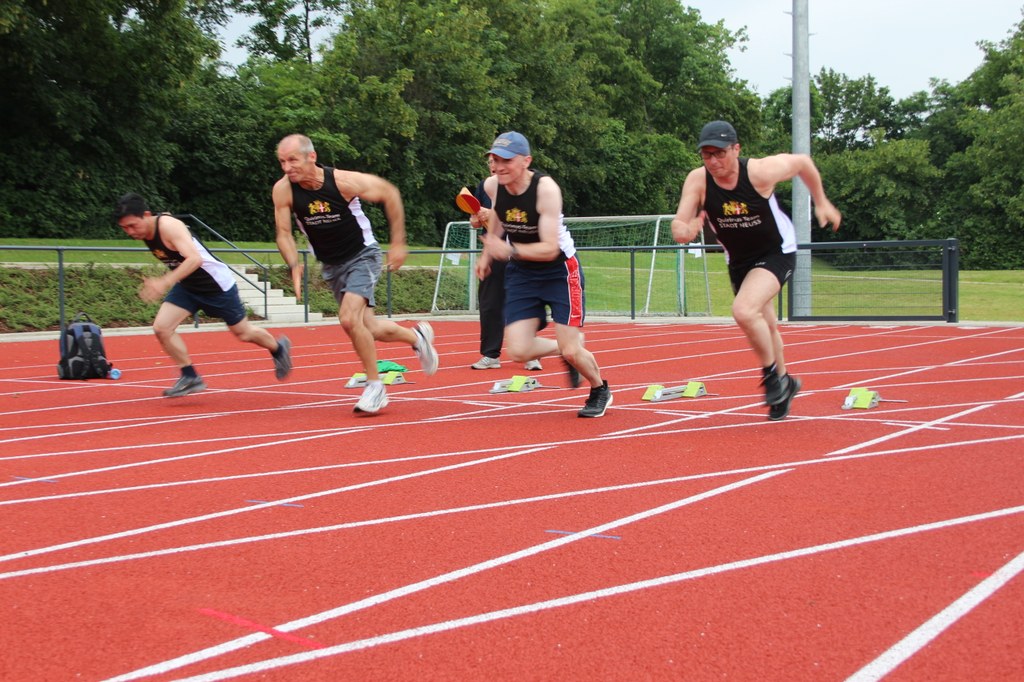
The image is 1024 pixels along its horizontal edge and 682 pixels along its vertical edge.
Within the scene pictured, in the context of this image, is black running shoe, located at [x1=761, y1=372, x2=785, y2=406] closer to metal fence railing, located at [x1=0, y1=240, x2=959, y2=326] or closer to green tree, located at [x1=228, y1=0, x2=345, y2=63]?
metal fence railing, located at [x1=0, y1=240, x2=959, y2=326]

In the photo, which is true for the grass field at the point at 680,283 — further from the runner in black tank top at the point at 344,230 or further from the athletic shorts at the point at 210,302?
the runner in black tank top at the point at 344,230

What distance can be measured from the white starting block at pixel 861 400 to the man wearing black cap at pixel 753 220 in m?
0.58

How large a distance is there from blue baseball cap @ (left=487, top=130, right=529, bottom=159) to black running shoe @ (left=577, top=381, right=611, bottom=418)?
1731 millimetres

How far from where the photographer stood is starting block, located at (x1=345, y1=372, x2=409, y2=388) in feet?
32.5

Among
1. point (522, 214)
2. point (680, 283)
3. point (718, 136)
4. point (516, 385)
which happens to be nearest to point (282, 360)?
point (516, 385)

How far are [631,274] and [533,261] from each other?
13.4m

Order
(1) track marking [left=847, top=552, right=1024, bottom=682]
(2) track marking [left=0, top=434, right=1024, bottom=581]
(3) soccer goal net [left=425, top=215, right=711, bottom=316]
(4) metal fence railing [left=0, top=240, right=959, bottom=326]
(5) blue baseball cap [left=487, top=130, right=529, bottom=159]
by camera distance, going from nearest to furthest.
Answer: (1) track marking [left=847, top=552, right=1024, bottom=682]
(2) track marking [left=0, top=434, right=1024, bottom=581]
(5) blue baseball cap [left=487, top=130, right=529, bottom=159]
(4) metal fence railing [left=0, top=240, right=959, bottom=326]
(3) soccer goal net [left=425, top=215, right=711, bottom=316]

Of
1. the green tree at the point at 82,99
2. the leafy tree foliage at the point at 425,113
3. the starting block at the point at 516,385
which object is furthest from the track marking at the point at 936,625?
the green tree at the point at 82,99

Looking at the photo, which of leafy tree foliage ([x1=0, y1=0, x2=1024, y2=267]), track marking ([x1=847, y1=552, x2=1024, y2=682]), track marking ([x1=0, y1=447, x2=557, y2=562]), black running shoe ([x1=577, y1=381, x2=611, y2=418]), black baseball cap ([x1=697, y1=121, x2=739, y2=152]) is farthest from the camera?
leafy tree foliage ([x1=0, y1=0, x2=1024, y2=267])

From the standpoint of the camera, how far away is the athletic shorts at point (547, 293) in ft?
25.0

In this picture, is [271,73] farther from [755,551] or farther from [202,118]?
[755,551]

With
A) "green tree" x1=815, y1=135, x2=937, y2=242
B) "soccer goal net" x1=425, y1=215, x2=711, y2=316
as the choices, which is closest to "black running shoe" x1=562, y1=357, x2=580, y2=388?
"soccer goal net" x1=425, y1=215, x2=711, y2=316

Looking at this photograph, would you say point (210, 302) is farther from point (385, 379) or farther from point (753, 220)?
point (753, 220)

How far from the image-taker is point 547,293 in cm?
775
